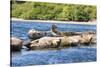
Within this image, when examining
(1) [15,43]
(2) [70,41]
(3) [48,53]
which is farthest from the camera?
(2) [70,41]

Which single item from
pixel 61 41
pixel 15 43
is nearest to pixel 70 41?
pixel 61 41

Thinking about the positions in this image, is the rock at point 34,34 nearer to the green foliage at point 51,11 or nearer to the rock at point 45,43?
the rock at point 45,43

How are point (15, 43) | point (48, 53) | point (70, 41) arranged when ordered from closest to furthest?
point (15, 43) < point (48, 53) < point (70, 41)

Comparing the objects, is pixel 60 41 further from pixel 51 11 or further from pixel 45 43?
pixel 51 11

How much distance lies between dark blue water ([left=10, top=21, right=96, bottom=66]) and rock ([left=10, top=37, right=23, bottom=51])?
42 millimetres

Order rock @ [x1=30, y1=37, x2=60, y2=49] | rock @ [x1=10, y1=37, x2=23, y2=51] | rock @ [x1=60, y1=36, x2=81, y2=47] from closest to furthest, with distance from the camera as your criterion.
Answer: rock @ [x1=10, y1=37, x2=23, y2=51]
rock @ [x1=30, y1=37, x2=60, y2=49]
rock @ [x1=60, y1=36, x2=81, y2=47]

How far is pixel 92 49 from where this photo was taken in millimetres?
2203

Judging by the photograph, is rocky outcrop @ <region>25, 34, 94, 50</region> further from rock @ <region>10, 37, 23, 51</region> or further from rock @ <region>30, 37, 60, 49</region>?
rock @ <region>10, 37, 23, 51</region>

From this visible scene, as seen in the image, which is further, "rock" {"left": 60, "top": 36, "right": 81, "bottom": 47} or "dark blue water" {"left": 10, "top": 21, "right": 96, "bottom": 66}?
"rock" {"left": 60, "top": 36, "right": 81, "bottom": 47}

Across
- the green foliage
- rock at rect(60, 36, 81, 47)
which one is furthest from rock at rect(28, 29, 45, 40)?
rock at rect(60, 36, 81, 47)

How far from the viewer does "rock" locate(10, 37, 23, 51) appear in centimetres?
187

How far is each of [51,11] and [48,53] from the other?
1.57 feet

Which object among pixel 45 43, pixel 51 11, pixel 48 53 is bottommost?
pixel 48 53

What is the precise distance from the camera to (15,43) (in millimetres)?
1880
